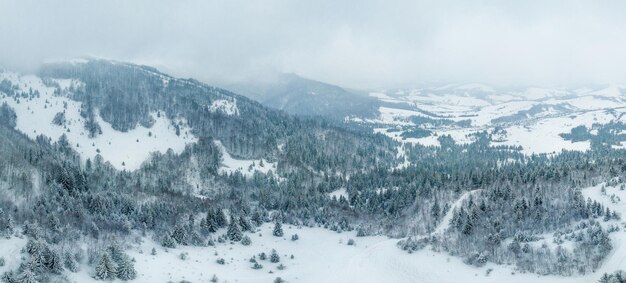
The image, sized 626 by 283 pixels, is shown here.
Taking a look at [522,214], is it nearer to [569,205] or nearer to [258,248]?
[569,205]

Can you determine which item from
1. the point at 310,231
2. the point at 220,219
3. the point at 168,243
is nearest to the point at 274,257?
the point at 168,243

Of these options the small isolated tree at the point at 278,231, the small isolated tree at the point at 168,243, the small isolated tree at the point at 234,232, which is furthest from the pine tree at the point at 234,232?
the small isolated tree at the point at 168,243

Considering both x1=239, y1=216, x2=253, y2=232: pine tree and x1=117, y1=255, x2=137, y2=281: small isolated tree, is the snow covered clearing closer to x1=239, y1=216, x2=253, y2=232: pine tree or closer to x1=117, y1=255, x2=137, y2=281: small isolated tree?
x1=117, y1=255, x2=137, y2=281: small isolated tree

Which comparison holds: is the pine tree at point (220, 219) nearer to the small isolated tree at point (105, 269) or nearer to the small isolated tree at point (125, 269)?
the small isolated tree at point (125, 269)

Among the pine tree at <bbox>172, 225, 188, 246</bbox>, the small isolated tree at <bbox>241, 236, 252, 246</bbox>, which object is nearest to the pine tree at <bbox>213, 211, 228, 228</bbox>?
the small isolated tree at <bbox>241, 236, 252, 246</bbox>

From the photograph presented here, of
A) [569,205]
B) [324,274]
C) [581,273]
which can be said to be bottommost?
[324,274]

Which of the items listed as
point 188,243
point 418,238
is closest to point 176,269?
point 188,243
